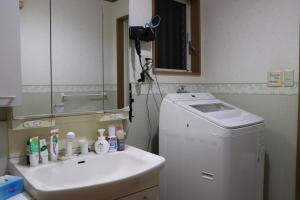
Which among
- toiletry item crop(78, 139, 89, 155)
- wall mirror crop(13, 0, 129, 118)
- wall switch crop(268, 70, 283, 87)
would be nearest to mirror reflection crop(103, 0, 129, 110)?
wall mirror crop(13, 0, 129, 118)

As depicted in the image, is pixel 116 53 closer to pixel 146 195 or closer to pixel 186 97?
pixel 186 97

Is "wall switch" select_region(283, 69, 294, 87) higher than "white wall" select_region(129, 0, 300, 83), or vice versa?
"white wall" select_region(129, 0, 300, 83)

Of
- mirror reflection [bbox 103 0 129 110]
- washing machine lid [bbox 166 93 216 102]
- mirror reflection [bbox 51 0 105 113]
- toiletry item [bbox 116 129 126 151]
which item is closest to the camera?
mirror reflection [bbox 51 0 105 113]

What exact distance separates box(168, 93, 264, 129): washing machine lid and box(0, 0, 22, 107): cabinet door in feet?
3.39

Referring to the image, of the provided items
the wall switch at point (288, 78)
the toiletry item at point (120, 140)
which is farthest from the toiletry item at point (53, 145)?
the wall switch at point (288, 78)

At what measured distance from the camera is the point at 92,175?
1.44 metres

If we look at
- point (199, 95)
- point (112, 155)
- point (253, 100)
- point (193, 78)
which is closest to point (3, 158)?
point (112, 155)

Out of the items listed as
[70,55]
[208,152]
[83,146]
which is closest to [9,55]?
[70,55]

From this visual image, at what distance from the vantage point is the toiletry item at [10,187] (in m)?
1.05

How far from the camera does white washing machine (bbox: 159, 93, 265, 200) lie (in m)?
1.52

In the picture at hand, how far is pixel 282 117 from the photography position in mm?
1956

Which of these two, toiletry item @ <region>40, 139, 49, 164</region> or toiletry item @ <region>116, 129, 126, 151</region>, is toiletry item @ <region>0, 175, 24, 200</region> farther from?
toiletry item @ <region>116, 129, 126, 151</region>

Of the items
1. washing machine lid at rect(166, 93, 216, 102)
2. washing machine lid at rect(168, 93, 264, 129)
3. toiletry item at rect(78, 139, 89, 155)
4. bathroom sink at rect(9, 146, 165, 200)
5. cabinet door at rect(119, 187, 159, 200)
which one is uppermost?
washing machine lid at rect(166, 93, 216, 102)

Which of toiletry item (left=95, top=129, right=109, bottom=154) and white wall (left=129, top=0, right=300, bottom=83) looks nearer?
toiletry item (left=95, top=129, right=109, bottom=154)
